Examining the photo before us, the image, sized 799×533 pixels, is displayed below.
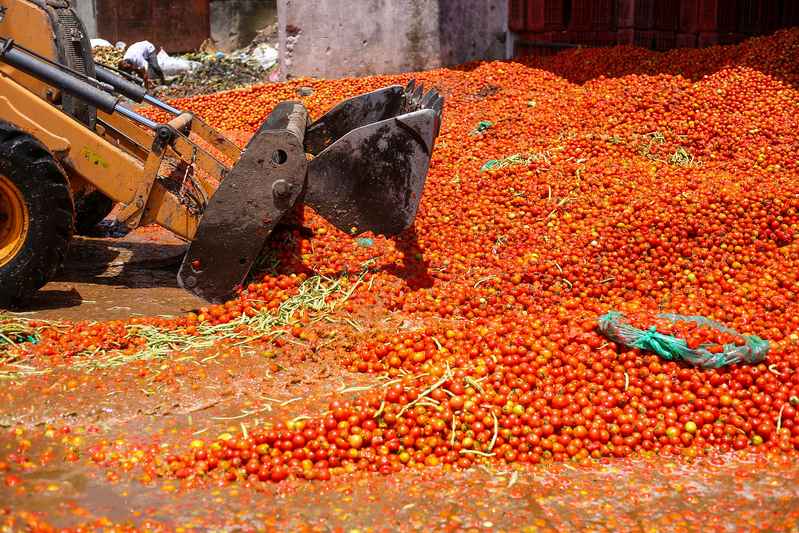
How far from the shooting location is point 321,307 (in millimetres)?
6172

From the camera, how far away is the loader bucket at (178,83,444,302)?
5.91m

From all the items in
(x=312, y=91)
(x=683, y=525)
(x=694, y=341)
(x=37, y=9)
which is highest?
(x=37, y=9)

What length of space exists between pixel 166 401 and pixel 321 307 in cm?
152

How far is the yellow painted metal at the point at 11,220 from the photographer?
20.2ft

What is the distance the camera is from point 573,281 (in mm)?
6672

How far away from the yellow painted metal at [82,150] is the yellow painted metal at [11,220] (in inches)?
16.5

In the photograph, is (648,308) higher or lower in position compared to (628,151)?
lower

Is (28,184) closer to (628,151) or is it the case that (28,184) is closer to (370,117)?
(370,117)

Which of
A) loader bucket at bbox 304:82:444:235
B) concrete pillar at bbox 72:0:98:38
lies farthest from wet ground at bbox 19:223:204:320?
concrete pillar at bbox 72:0:98:38

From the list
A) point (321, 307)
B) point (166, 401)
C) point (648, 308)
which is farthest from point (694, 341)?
point (166, 401)

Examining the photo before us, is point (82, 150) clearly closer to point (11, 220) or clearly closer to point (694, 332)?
point (11, 220)

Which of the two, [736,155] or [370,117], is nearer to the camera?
[370,117]

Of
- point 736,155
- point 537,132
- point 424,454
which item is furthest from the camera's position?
point 537,132

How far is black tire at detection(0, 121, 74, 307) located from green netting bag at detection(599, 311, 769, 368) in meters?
3.94
